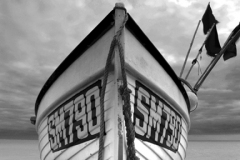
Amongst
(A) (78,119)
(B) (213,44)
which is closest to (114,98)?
(A) (78,119)

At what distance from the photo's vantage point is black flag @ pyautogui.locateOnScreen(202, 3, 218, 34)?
7.99 metres

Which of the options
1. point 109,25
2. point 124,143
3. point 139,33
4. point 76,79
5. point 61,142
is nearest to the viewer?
point 124,143

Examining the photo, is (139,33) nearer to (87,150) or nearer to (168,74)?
(168,74)

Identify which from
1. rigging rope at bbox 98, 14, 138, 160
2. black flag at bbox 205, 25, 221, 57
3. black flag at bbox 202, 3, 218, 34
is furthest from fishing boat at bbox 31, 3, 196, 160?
black flag at bbox 202, 3, 218, 34

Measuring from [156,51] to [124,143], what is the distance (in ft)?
4.42

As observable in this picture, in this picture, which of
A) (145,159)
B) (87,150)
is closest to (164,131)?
(145,159)

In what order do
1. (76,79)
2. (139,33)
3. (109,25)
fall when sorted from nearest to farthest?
1. (109,25)
2. (139,33)
3. (76,79)

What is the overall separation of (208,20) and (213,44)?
1.03 metres

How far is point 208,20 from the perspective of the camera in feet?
26.6

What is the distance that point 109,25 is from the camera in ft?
8.25

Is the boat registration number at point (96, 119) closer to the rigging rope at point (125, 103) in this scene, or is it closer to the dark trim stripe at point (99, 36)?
the rigging rope at point (125, 103)

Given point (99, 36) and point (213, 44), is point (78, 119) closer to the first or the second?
point (99, 36)

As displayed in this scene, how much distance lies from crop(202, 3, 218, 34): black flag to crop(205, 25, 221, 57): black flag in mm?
308

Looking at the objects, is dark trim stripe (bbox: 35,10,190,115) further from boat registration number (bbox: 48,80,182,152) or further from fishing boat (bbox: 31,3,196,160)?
boat registration number (bbox: 48,80,182,152)
